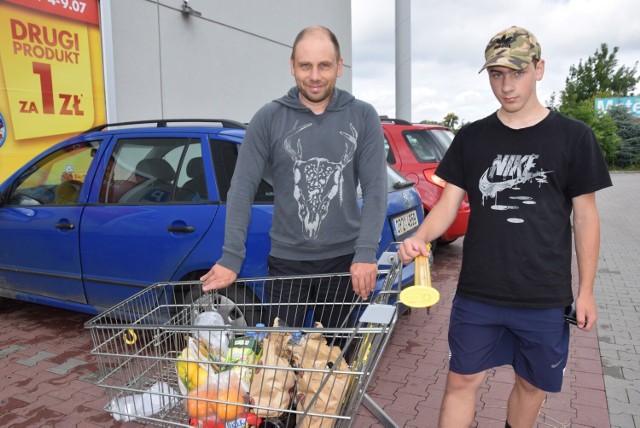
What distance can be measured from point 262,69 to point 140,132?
7684 mm

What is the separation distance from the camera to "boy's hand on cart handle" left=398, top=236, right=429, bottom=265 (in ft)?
6.68

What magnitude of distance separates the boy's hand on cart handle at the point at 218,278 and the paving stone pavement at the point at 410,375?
1.45m

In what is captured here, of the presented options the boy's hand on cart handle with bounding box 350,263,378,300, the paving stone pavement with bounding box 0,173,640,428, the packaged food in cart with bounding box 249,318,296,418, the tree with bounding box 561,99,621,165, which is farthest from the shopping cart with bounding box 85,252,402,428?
the tree with bounding box 561,99,621,165

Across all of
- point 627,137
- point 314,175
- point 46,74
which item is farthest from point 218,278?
point 627,137

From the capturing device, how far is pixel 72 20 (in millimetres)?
7180

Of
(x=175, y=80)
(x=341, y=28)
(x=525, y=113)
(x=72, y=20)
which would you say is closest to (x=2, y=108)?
(x=72, y=20)

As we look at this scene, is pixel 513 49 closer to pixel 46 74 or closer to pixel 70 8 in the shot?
pixel 46 74

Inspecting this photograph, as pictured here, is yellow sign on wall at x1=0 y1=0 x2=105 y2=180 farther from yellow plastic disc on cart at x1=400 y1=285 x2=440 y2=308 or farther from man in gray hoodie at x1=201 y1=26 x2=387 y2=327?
yellow plastic disc on cart at x1=400 y1=285 x2=440 y2=308

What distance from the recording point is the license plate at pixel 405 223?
3.68 meters

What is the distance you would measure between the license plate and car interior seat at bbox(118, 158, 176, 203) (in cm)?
165

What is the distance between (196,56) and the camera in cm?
927

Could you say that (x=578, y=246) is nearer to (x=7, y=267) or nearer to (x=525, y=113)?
(x=525, y=113)

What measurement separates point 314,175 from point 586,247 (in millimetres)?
1157

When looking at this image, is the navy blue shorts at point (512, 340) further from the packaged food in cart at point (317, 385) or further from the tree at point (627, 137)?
the tree at point (627, 137)
